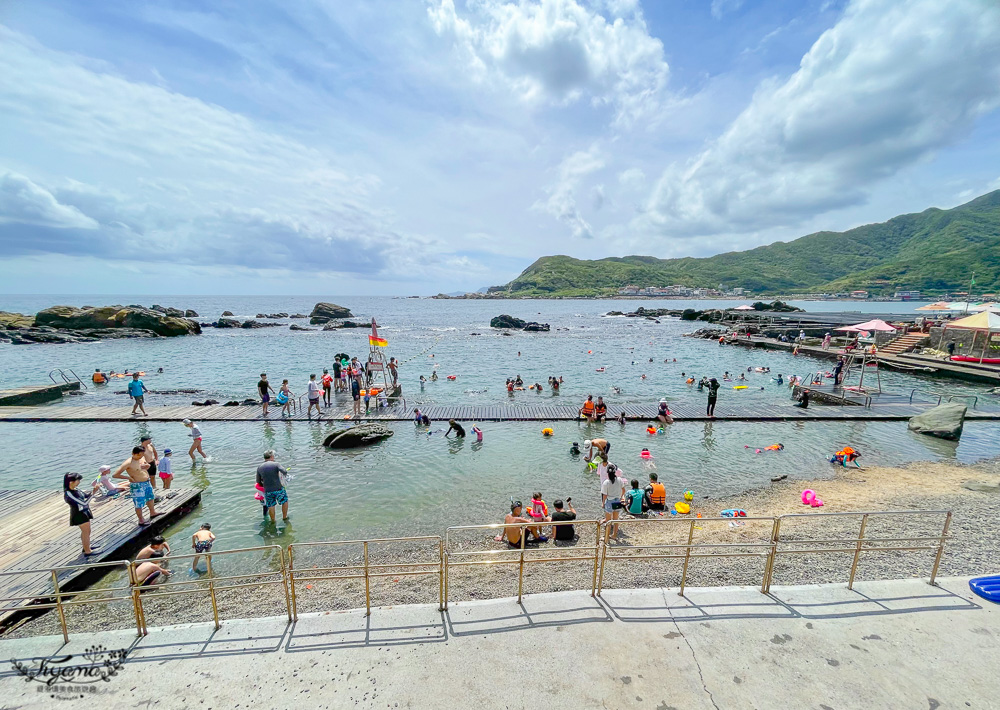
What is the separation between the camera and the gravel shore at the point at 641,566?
7.82m

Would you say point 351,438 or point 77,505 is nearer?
point 77,505

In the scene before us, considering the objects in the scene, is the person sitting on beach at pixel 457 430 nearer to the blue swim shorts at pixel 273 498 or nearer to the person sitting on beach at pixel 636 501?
the blue swim shorts at pixel 273 498

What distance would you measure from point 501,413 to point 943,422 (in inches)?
780

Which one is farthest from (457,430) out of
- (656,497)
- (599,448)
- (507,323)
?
(507,323)

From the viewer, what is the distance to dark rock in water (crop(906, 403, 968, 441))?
58.2 feet

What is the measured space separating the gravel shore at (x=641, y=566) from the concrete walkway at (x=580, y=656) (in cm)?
108

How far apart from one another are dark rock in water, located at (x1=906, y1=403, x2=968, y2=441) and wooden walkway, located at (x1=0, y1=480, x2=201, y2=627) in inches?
1139

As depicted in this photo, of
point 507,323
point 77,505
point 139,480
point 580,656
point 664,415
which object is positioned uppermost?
point 580,656

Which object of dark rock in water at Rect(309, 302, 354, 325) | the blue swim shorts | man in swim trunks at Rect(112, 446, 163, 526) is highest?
man in swim trunks at Rect(112, 446, 163, 526)

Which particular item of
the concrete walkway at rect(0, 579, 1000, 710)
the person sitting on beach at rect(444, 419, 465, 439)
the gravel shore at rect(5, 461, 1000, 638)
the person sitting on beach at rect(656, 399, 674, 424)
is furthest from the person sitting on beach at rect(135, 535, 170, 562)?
the person sitting on beach at rect(656, 399, 674, 424)

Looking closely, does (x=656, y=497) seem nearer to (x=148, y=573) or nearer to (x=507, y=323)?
(x=148, y=573)

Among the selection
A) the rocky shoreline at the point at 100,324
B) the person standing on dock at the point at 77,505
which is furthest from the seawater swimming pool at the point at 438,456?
the rocky shoreline at the point at 100,324

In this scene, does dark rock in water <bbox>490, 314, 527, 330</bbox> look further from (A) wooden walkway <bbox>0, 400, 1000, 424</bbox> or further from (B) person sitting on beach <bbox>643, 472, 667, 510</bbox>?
(B) person sitting on beach <bbox>643, 472, 667, 510</bbox>

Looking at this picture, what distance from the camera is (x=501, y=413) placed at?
71.1 ft
